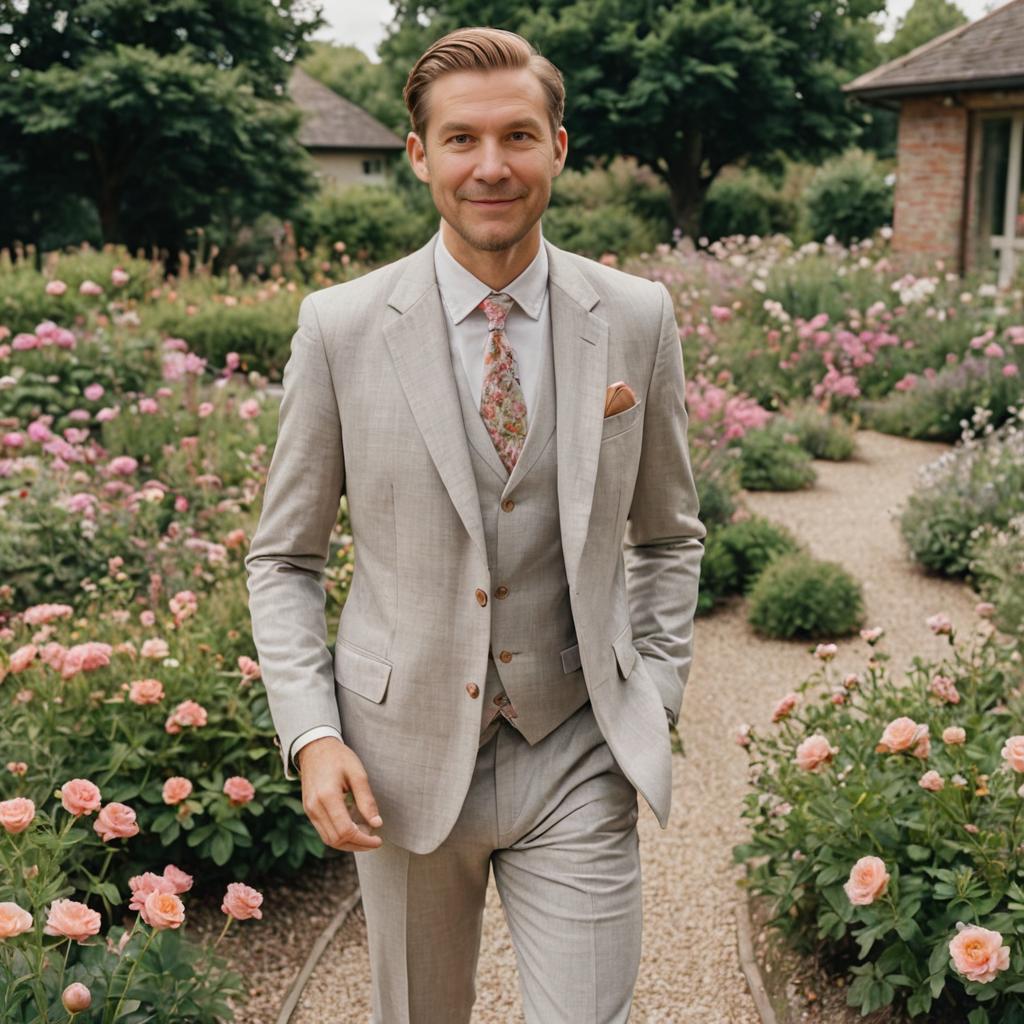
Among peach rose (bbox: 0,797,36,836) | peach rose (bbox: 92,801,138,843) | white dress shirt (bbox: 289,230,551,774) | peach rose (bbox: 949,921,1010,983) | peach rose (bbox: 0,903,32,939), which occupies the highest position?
white dress shirt (bbox: 289,230,551,774)

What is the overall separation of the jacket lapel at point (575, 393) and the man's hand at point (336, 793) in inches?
17.6

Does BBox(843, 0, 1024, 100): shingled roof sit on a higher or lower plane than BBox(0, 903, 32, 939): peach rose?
higher

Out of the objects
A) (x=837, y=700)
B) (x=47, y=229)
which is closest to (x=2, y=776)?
(x=837, y=700)

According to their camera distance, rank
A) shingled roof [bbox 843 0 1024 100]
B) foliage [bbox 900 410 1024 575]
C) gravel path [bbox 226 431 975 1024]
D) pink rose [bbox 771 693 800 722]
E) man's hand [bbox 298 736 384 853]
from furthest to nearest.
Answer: shingled roof [bbox 843 0 1024 100] → foliage [bbox 900 410 1024 575] → gravel path [bbox 226 431 975 1024] → pink rose [bbox 771 693 800 722] → man's hand [bbox 298 736 384 853]

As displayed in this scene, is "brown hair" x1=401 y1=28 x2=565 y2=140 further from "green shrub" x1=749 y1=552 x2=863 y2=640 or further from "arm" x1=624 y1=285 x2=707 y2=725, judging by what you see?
"green shrub" x1=749 y1=552 x2=863 y2=640

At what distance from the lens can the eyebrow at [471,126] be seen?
2.06 metres

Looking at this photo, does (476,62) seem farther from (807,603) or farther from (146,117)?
(146,117)

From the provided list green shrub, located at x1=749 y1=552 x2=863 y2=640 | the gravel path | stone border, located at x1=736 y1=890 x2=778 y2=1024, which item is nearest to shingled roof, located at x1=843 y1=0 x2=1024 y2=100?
the gravel path

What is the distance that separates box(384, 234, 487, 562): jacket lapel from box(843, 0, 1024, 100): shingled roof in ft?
50.4

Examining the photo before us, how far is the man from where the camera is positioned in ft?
6.79

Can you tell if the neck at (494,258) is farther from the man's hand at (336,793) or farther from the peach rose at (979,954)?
the peach rose at (979,954)

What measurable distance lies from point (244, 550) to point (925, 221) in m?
14.2

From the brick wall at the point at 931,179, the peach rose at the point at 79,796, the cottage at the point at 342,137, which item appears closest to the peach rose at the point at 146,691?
the peach rose at the point at 79,796

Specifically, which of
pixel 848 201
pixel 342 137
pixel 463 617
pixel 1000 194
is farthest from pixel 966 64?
pixel 342 137
